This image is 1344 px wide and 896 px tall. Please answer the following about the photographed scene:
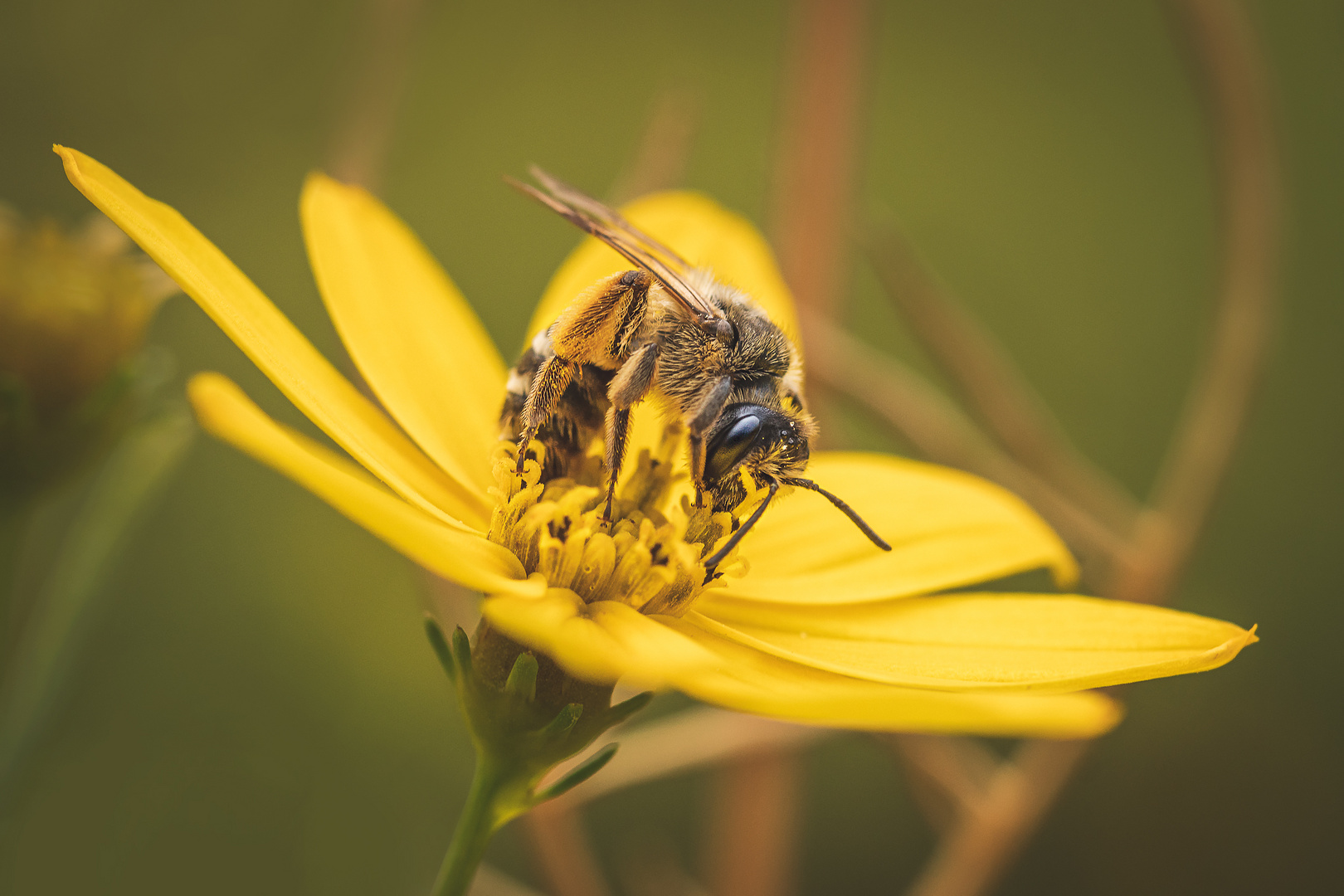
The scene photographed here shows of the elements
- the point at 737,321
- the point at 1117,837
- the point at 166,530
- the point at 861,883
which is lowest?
the point at 861,883

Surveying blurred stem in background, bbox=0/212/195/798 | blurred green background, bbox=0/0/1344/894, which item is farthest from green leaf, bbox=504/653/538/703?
blurred green background, bbox=0/0/1344/894

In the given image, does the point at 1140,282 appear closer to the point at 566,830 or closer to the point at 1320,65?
the point at 1320,65

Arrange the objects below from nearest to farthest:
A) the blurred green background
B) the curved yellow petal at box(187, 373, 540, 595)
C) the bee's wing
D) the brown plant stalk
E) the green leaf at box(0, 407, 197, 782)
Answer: the curved yellow petal at box(187, 373, 540, 595)
the green leaf at box(0, 407, 197, 782)
the bee's wing
the brown plant stalk
the blurred green background

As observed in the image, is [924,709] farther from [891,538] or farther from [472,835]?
[891,538]

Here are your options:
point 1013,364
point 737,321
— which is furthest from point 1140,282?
point 737,321

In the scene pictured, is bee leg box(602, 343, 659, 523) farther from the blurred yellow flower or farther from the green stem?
the blurred yellow flower

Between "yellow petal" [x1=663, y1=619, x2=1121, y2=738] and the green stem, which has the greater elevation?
"yellow petal" [x1=663, y1=619, x2=1121, y2=738]
